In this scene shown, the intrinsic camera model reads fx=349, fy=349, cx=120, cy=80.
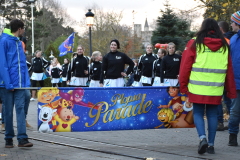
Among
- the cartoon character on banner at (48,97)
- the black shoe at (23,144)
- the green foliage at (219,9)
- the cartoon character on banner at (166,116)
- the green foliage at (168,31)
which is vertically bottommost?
the black shoe at (23,144)

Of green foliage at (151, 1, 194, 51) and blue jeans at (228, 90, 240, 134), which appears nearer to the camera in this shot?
blue jeans at (228, 90, 240, 134)

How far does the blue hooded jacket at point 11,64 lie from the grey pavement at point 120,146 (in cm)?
110

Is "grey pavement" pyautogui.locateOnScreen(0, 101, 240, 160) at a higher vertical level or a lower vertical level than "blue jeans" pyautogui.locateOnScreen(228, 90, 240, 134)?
lower

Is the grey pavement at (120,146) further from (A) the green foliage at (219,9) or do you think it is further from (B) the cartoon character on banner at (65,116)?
(A) the green foliage at (219,9)

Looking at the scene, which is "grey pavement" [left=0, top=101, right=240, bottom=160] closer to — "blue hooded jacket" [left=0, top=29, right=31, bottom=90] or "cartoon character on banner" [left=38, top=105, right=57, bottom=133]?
"cartoon character on banner" [left=38, top=105, right=57, bottom=133]

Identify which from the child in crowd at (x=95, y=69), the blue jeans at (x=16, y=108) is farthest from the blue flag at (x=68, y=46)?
the blue jeans at (x=16, y=108)

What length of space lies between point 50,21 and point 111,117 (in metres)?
56.1

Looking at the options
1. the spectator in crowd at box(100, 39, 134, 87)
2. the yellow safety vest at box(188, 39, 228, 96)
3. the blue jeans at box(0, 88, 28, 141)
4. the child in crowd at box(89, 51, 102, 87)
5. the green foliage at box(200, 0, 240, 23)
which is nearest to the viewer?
the yellow safety vest at box(188, 39, 228, 96)

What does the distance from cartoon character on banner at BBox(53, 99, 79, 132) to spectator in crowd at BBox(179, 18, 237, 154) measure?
6.40ft

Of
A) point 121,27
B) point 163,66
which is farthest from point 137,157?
point 121,27

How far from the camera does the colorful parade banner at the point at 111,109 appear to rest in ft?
19.3

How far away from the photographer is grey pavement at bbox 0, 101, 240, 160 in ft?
17.0

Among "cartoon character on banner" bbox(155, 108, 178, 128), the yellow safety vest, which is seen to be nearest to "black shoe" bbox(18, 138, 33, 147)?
"cartoon character on banner" bbox(155, 108, 178, 128)

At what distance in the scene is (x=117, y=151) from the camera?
218 inches
